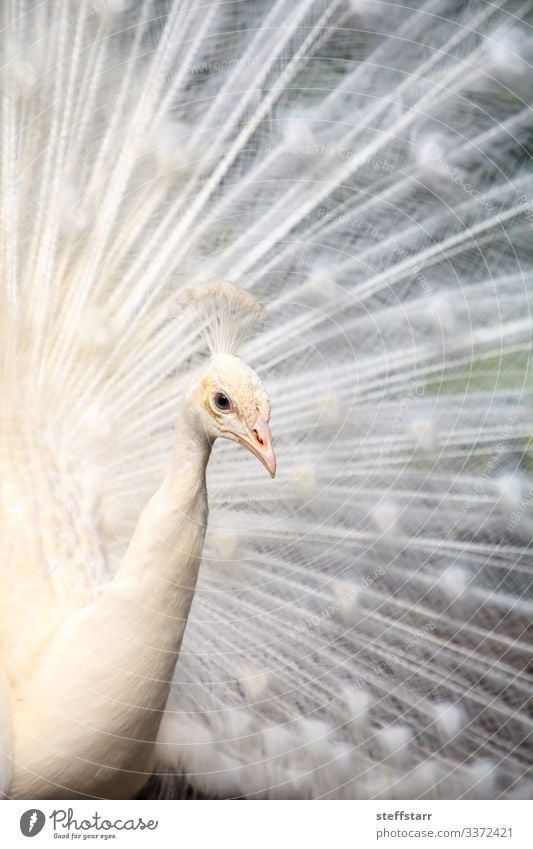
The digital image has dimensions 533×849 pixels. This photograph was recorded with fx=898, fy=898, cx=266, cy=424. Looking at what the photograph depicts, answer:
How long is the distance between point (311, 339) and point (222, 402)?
0.38m

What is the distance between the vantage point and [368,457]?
1163mm

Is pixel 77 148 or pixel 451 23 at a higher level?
pixel 451 23

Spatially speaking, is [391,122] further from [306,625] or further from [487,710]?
[487,710]

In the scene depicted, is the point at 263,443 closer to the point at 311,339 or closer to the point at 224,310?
the point at 224,310

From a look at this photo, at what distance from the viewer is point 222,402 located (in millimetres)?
794

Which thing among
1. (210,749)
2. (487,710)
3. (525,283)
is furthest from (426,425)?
(210,749)
